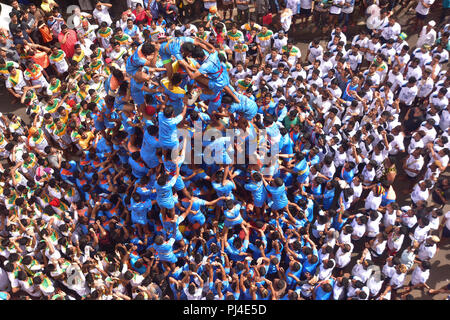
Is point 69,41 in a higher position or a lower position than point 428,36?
→ lower

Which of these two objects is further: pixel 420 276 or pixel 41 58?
pixel 41 58

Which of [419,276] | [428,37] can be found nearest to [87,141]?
[419,276]

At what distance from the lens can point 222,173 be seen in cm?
879

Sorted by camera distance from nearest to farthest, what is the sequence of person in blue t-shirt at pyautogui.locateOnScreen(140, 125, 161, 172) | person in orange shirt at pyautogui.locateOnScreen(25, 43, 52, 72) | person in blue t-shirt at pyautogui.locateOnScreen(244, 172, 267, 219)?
person in blue t-shirt at pyautogui.locateOnScreen(140, 125, 161, 172)
person in blue t-shirt at pyautogui.locateOnScreen(244, 172, 267, 219)
person in orange shirt at pyautogui.locateOnScreen(25, 43, 52, 72)

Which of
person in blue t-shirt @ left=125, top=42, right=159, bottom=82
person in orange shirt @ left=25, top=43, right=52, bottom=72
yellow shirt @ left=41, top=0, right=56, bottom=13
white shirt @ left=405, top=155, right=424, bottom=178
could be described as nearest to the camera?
person in blue t-shirt @ left=125, top=42, right=159, bottom=82

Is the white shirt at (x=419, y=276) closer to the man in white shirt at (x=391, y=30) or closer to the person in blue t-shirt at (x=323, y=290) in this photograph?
the person in blue t-shirt at (x=323, y=290)

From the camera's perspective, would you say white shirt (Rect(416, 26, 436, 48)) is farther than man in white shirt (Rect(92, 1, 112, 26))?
No

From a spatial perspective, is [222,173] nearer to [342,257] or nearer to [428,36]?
[342,257]

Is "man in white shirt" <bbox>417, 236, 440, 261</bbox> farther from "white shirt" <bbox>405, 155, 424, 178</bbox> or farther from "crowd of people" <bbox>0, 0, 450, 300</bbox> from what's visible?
"white shirt" <bbox>405, 155, 424, 178</bbox>

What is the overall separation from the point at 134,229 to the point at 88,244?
38.0 inches

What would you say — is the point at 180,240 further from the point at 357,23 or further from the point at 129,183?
the point at 357,23

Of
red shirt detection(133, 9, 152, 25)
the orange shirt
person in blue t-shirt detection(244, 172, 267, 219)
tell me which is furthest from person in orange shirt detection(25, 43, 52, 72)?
person in blue t-shirt detection(244, 172, 267, 219)

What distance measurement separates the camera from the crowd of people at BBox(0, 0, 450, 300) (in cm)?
834

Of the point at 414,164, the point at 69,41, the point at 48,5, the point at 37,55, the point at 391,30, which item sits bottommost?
the point at 414,164
